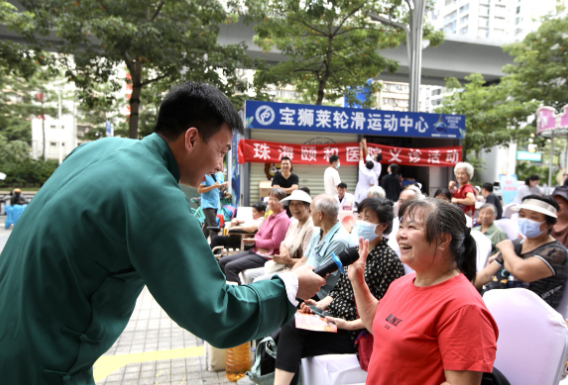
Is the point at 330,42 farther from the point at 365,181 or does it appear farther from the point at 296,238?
the point at 296,238

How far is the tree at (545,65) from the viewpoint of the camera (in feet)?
63.3

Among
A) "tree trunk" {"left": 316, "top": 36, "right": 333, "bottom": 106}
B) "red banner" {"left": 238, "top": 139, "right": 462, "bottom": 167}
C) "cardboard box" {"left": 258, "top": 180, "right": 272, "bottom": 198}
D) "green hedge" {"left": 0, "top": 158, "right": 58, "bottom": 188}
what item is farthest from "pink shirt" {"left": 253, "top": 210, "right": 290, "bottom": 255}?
"green hedge" {"left": 0, "top": 158, "right": 58, "bottom": 188}

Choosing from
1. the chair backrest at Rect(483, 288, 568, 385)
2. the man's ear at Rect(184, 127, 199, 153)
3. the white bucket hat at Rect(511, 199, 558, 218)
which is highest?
the man's ear at Rect(184, 127, 199, 153)

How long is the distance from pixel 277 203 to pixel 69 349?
13.8ft

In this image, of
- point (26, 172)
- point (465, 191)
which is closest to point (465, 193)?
point (465, 191)

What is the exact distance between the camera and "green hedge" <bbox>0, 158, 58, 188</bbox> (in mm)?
27625

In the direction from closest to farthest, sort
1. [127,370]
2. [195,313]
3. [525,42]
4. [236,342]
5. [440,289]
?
[195,313], [236,342], [440,289], [127,370], [525,42]

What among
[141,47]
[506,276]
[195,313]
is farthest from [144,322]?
[141,47]

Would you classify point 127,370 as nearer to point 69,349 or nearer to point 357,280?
point 357,280

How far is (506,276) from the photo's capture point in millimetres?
3441

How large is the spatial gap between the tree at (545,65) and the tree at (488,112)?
0.63m

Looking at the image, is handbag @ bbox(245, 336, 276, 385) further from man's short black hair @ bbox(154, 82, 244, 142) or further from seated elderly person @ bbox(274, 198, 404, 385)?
man's short black hair @ bbox(154, 82, 244, 142)

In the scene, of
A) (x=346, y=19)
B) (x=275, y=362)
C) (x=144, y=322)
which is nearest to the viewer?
(x=275, y=362)

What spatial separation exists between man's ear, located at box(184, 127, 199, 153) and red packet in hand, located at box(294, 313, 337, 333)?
1732 millimetres
